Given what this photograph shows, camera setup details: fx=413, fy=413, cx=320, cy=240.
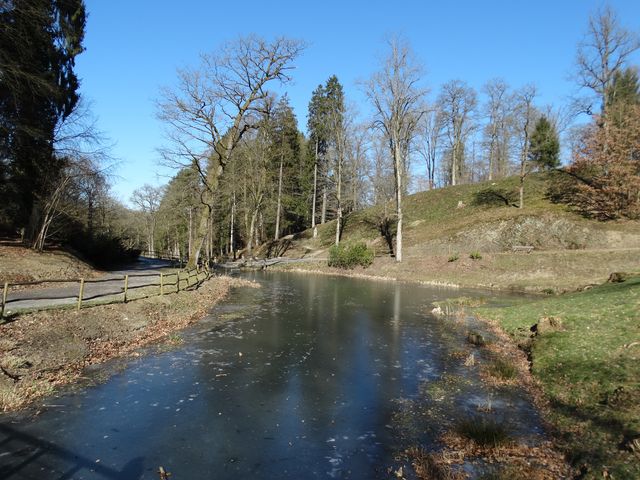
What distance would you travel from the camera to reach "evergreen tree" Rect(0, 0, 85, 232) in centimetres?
1828

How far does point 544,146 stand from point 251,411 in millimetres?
55784

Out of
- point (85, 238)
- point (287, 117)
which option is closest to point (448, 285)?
point (85, 238)

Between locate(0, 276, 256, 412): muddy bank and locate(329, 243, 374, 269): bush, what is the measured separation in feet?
76.2

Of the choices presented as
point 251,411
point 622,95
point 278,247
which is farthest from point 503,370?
point 622,95

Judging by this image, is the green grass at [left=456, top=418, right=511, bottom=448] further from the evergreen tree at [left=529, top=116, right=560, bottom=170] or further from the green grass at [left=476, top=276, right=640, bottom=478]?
the evergreen tree at [left=529, top=116, right=560, bottom=170]

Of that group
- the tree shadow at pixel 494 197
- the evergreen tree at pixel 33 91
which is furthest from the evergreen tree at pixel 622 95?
the evergreen tree at pixel 33 91

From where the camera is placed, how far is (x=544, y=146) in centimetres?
5269

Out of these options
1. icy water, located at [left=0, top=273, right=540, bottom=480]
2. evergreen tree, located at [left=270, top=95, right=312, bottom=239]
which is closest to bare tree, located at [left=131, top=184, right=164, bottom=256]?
evergreen tree, located at [left=270, top=95, right=312, bottom=239]

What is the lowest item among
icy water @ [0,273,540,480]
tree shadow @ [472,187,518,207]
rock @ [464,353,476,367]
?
icy water @ [0,273,540,480]

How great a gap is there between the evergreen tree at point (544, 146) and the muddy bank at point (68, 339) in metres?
51.4

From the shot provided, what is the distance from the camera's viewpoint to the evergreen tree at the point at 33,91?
1828 centimetres

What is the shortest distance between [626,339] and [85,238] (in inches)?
1323

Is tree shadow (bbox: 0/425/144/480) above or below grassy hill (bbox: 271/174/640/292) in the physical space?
below

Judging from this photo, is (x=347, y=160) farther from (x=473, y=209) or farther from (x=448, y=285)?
(x=448, y=285)
